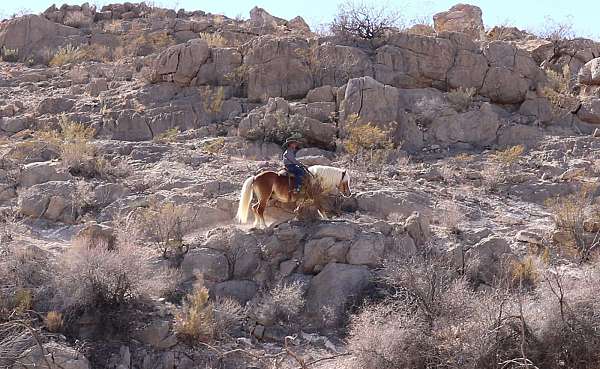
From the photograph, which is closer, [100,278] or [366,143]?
[100,278]

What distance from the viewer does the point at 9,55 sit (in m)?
24.2

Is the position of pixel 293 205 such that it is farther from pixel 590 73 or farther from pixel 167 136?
pixel 590 73

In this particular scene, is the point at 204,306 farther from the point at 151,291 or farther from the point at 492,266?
the point at 492,266

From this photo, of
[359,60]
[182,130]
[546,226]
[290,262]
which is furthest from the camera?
[359,60]

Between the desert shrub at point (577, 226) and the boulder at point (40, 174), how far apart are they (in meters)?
8.85

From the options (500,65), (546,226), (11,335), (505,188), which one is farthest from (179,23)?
(11,335)

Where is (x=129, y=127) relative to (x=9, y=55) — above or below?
below

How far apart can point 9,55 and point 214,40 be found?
664cm

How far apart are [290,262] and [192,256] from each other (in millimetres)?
1524

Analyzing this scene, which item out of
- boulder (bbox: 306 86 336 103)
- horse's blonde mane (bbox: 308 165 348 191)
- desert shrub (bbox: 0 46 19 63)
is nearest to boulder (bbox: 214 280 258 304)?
horse's blonde mane (bbox: 308 165 348 191)

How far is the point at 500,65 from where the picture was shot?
2058cm

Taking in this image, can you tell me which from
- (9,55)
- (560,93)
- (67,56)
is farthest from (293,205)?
(9,55)

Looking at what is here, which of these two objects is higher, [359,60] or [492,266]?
[359,60]

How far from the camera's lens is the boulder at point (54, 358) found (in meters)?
9.55
